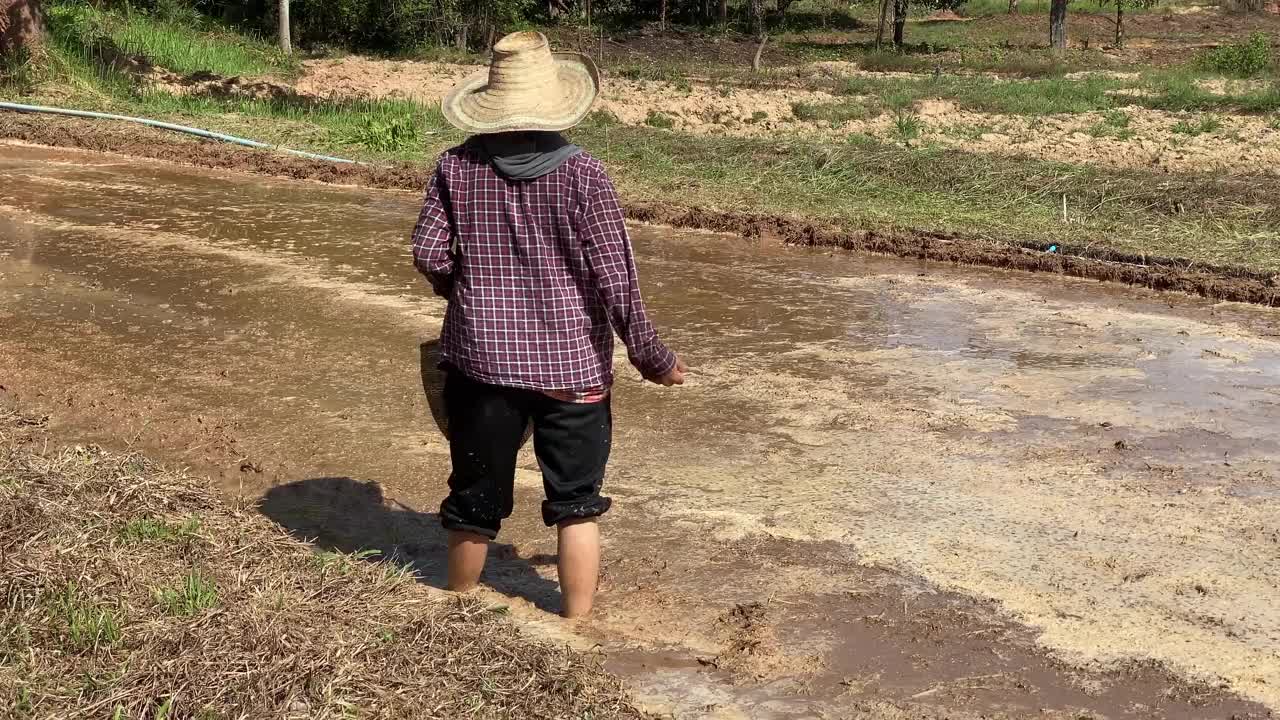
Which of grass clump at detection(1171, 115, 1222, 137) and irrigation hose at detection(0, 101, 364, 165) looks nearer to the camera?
irrigation hose at detection(0, 101, 364, 165)

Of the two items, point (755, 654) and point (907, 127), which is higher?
point (907, 127)

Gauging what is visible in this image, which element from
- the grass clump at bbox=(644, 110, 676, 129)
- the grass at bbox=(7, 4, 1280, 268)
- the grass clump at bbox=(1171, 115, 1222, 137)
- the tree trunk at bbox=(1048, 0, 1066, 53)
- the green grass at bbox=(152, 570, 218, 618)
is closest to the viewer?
the green grass at bbox=(152, 570, 218, 618)

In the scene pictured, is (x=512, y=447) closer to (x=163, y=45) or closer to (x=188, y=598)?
(x=188, y=598)

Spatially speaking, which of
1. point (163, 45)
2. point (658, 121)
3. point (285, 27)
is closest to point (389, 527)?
point (658, 121)

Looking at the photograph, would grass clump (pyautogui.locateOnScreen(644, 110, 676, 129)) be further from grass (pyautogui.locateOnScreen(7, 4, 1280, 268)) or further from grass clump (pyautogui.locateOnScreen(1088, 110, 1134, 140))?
grass clump (pyautogui.locateOnScreen(1088, 110, 1134, 140))

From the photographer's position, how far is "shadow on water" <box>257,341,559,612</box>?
4.26 meters

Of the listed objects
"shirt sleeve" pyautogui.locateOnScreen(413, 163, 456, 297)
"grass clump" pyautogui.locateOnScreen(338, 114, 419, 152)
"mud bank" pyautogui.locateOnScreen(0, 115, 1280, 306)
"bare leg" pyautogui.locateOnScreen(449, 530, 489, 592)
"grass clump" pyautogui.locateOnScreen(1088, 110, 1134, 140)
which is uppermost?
"shirt sleeve" pyautogui.locateOnScreen(413, 163, 456, 297)

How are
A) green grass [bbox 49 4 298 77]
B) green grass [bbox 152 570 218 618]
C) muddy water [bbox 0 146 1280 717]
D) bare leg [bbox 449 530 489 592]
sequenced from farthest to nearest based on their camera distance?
green grass [bbox 49 4 298 77] → bare leg [bbox 449 530 489 592] → muddy water [bbox 0 146 1280 717] → green grass [bbox 152 570 218 618]

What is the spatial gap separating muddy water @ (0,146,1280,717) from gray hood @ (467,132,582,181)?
26.3 inches

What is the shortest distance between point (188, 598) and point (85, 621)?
0.83 feet

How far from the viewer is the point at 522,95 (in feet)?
12.1

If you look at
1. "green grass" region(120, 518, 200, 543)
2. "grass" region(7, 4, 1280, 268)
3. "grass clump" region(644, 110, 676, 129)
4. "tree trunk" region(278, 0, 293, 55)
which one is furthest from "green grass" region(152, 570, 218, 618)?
"tree trunk" region(278, 0, 293, 55)

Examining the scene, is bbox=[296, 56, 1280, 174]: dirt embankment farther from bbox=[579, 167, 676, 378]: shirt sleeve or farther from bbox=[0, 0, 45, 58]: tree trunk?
bbox=[579, 167, 676, 378]: shirt sleeve

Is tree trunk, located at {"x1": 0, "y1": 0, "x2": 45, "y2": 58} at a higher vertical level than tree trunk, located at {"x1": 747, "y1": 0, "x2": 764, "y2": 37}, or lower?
lower
